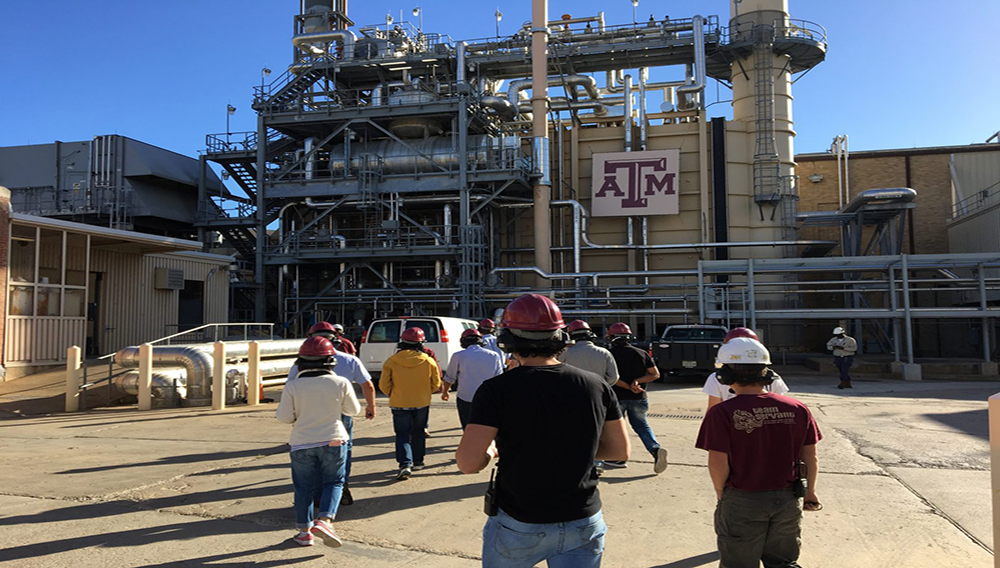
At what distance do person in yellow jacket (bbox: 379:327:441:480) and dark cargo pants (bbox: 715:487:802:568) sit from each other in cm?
433

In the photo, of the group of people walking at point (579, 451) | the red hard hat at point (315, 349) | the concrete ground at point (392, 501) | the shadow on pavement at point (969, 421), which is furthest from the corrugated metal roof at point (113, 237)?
the shadow on pavement at point (969, 421)

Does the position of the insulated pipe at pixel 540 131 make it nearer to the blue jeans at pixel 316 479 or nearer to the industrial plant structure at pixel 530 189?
the industrial plant structure at pixel 530 189

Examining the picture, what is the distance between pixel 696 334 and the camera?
58.9ft

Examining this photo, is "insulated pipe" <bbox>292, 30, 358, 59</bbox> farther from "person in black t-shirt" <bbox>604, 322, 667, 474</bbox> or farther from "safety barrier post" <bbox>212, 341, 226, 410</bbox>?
"person in black t-shirt" <bbox>604, 322, 667, 474</bbox>

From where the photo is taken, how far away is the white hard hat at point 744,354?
348cm

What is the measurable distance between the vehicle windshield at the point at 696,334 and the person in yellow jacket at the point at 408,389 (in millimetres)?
11832

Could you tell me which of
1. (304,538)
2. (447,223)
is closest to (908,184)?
(447,223)

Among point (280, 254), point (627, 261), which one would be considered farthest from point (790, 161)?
point (280, 254)

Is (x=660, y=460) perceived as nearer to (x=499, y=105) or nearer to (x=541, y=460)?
(x=541, y=460)

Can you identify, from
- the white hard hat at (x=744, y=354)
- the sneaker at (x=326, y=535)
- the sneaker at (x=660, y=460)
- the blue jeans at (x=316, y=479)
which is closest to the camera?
the white hard hat at (x=744, y=354)

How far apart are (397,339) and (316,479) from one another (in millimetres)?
10323

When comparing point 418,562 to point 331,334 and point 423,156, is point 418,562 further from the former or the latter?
point 423,156

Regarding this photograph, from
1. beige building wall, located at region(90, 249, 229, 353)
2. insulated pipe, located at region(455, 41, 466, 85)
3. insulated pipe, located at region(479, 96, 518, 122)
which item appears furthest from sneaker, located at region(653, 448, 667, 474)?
insulated pipe, located at region(455, 41, 466, 85)

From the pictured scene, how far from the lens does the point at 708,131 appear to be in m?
28.5
